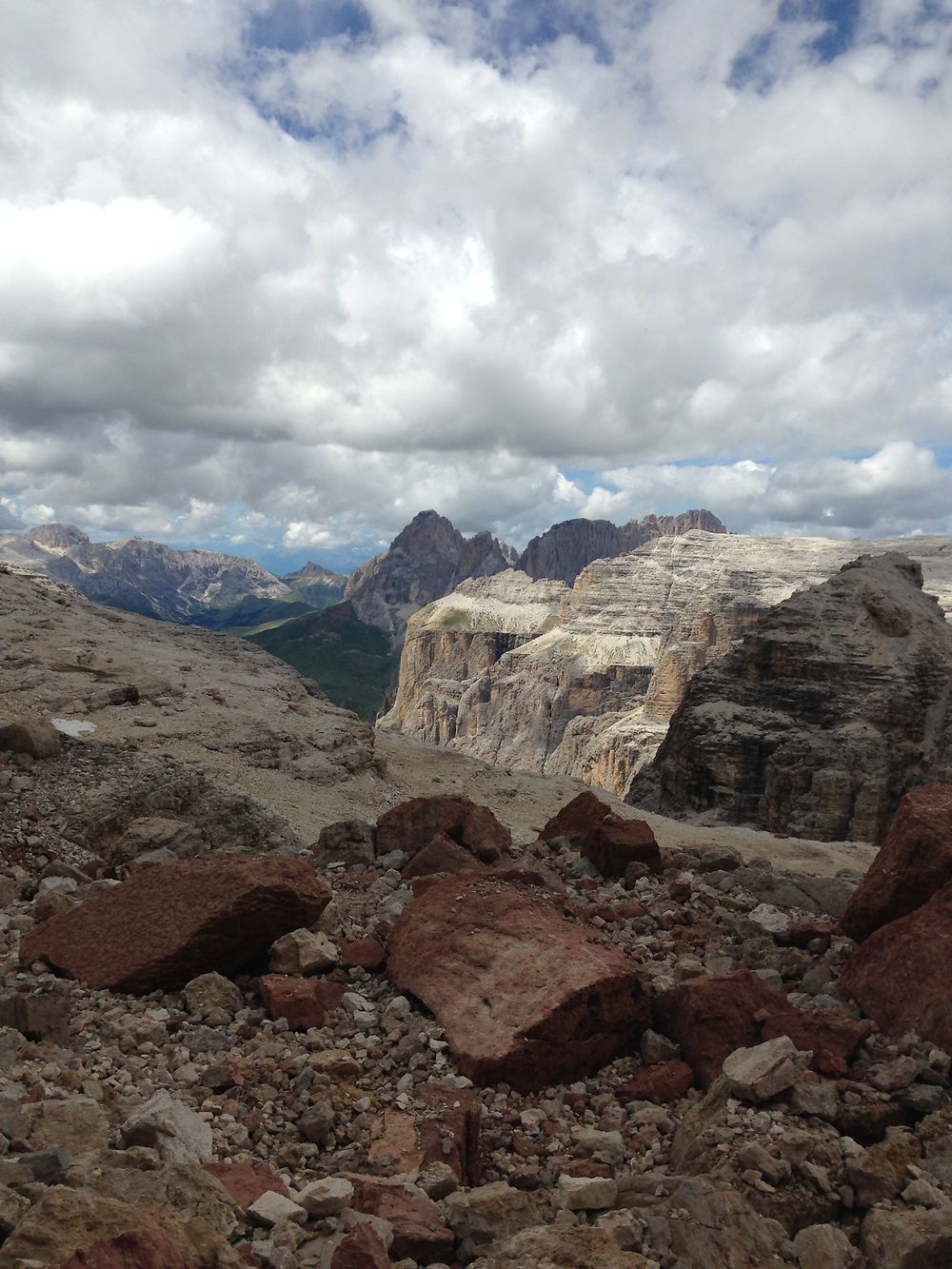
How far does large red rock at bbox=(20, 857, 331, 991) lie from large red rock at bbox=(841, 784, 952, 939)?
6238 mm

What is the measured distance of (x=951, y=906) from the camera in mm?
7949

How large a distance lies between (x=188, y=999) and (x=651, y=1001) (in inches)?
183

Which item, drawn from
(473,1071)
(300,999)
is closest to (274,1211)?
(473,1071)

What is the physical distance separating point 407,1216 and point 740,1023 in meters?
3.55

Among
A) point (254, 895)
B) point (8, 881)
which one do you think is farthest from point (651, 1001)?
point (8, 881)

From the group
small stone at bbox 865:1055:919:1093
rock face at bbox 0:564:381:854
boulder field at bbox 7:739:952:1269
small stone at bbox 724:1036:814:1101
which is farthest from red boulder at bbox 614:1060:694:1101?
rock face at bbox 0:564:381:854

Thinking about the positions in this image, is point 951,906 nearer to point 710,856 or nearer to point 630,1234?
point 630,1234

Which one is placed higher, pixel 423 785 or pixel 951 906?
pixel 951 906

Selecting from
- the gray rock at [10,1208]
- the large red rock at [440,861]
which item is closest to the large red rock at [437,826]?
the large red rock at [440,861]

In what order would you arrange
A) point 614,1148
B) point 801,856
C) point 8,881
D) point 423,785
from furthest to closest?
point 423,785 < point 801,856 < point 8,881 < point 614,1148

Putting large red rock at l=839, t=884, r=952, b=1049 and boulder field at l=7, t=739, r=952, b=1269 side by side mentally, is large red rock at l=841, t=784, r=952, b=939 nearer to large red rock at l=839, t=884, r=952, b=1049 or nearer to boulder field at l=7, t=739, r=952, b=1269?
boulder field at l=7, t=739, r=952, b=1269

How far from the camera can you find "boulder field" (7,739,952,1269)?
4871mm

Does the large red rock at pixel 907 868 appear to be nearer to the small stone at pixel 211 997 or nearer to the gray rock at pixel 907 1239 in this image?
the gray rock at pixel 907 1239

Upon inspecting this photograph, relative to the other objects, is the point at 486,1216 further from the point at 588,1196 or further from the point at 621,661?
the point at 621,661
